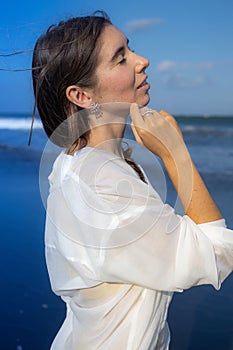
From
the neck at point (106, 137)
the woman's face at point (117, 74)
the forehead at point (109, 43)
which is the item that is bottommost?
the neck at point (106, 137)

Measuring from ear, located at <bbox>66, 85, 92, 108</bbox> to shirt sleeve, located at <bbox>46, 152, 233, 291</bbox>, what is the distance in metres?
0.28

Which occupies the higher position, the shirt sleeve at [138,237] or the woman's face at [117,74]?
the woman's face at [117,74]

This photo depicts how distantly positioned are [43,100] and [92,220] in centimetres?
48

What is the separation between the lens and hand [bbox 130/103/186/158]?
1.33m

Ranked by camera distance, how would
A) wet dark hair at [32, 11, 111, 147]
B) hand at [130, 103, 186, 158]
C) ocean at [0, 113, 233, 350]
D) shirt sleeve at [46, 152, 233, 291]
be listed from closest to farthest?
shirt sleeve at [46, 152, 233, 291] < hand at [130, 103, 186, 158] < wet dark hair at [32, 11, 111, 147] < ocean at [0, 113, 233, 350]

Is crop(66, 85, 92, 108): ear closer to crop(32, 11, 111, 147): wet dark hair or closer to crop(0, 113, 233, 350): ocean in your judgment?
crop(32, 11, 111, 147): wet dark hair

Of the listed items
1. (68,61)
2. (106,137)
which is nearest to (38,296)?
(106,137)

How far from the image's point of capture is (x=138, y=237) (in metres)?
1.21

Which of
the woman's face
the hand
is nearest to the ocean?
the hand

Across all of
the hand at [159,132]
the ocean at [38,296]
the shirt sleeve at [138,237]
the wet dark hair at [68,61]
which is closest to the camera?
the shirt sleeve at [138,237]

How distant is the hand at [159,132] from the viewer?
1335 millimetres

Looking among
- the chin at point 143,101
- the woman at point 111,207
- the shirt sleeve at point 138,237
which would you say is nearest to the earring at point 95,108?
the woman at point 111,207

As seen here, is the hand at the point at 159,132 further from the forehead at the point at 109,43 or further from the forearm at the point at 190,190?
the forehead at the point at 109,43

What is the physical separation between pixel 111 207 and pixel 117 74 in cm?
44
